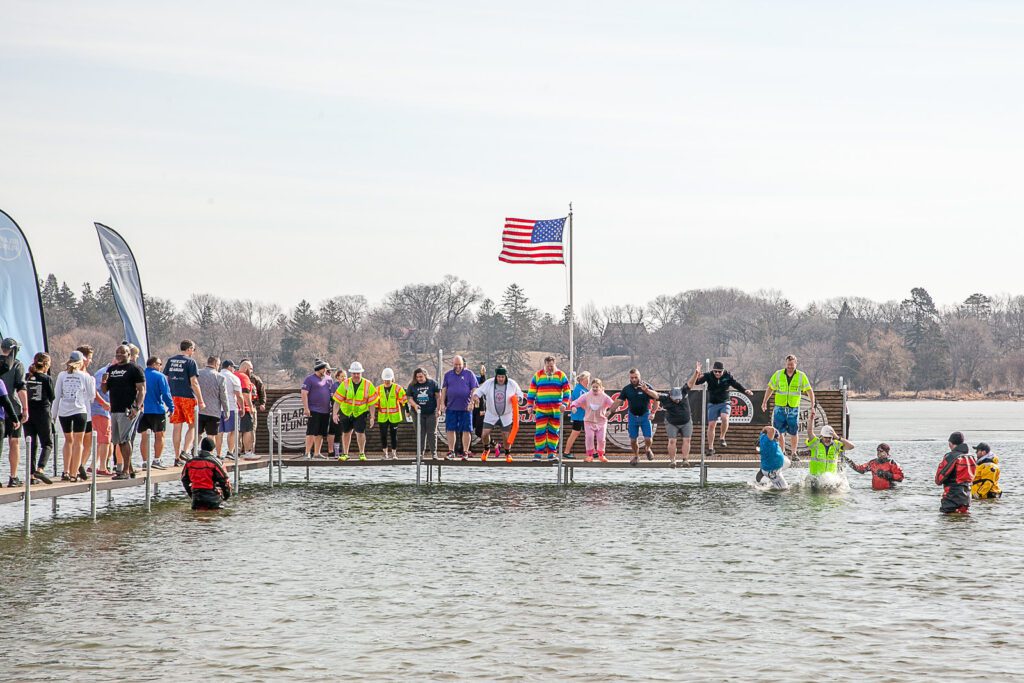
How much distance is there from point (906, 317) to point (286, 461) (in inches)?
6001

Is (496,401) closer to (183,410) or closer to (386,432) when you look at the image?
(386,432)

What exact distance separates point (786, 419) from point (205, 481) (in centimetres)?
1100

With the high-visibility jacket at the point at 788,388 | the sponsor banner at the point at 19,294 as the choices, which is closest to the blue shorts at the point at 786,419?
the high-visibility jacket at the point at 788,388

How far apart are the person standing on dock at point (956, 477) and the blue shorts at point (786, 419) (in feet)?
13.2

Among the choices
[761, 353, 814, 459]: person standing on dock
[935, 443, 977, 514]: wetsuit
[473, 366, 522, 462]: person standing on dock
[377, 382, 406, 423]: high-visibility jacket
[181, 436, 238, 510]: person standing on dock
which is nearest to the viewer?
[181, 436, 238, 510]: person standing on dock

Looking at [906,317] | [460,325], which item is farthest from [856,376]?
[460,325]

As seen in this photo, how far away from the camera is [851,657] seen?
1091 cm

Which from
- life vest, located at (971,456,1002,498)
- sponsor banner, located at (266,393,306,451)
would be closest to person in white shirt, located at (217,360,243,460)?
sponsor banner, located at (266,393,306,451)

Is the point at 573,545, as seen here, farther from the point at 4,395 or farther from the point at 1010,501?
the point at 1010,501

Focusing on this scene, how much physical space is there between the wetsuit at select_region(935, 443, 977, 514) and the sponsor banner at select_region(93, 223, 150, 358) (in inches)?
560

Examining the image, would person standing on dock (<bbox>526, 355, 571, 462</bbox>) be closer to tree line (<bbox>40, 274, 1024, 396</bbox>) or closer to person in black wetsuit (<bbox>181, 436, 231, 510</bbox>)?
person in black wetsuit (<bbox>181, 436, 231, 510</bbox>)

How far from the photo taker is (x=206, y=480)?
832 inches

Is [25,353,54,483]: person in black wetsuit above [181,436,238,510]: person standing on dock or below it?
above

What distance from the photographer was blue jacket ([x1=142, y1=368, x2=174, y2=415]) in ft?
68.0
